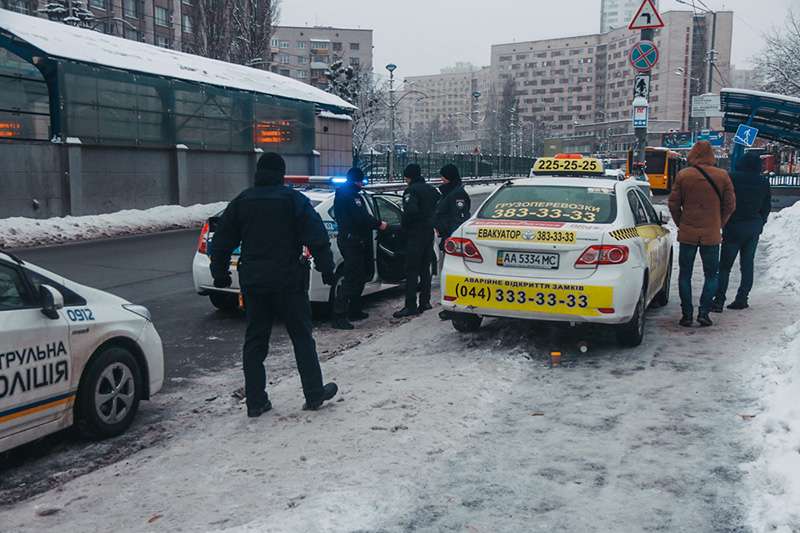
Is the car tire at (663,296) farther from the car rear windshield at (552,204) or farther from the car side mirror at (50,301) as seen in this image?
the car side mirror at (50,301)

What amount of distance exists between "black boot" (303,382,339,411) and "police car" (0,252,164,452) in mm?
1099

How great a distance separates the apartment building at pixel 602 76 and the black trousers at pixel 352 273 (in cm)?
12778

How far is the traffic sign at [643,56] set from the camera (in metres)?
14.5

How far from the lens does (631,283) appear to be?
6824mm

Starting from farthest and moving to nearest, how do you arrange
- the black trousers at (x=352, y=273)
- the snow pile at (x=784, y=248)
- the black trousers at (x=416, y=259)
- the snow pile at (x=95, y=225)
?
the snow pile at (x=95, y=225) < the snow pile at (x=784, y=248) < the black trousers at (x=416, y=259) < the black trousers at (x=352, y=273)

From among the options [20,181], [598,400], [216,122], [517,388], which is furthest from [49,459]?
[216,122]

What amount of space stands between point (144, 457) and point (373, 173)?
126ft

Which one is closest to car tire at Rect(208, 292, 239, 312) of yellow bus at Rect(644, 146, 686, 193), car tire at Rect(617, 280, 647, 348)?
car tire at Rect(617, 280, 647, 348)

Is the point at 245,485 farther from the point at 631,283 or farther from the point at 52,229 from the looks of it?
the point at 52,229

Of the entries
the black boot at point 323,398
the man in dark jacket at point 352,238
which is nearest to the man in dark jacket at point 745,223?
the man in dark jacket at point 352,238

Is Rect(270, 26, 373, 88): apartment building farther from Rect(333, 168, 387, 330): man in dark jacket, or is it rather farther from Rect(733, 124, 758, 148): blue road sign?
Rect(333, 168, 387, 330): man in dark jacket

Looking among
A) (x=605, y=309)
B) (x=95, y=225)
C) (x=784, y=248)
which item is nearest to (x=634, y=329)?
(x=605, y=309)

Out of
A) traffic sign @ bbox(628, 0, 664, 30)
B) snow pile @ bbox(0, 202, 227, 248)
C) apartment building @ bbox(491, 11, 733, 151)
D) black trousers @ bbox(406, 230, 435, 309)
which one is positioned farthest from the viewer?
apartment building @ bbox(491, 11, 733, 151)

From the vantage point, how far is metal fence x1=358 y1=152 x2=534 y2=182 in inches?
1682
